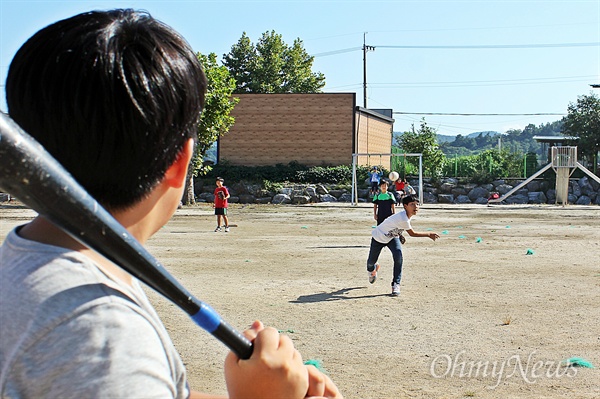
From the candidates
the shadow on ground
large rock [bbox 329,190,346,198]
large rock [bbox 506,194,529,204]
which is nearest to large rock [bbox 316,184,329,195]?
large rock [bbox 329,190,346,198]

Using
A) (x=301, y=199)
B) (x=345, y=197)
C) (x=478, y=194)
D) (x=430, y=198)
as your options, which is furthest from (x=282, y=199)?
(x=478, y=194)

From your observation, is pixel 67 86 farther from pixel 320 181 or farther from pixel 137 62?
pixel 320 181

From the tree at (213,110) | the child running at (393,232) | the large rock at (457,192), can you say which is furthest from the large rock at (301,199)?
the child running at (393,232)

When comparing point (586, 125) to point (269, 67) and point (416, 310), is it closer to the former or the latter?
point (269, 67)

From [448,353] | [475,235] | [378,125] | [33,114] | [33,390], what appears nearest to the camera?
[33,390]

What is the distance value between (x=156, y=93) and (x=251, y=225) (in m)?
24.4

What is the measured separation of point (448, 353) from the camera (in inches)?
288

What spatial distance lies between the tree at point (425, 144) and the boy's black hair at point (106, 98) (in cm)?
5542

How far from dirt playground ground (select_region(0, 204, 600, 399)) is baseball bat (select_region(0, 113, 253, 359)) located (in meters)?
5.00

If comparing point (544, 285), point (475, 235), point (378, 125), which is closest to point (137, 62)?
point (544, 285)

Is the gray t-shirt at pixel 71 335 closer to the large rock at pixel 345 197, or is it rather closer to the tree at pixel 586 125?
the large rock at pixel 345 197

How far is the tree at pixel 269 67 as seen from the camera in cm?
7262

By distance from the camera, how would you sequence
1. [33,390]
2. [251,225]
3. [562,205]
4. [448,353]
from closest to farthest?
[33,390] < [448,353] < [251,225] < [562,205]

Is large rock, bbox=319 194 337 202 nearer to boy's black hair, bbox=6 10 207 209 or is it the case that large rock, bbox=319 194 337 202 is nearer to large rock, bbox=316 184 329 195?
large rock, bbox=316 184 329 195
